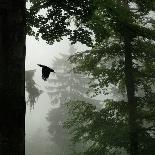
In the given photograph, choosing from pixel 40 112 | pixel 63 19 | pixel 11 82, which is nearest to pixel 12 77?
pixel 11 82

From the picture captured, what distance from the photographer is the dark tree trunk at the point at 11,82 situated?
13.4ft

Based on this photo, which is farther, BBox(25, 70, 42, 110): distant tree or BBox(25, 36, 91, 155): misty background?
BBox(25, 36, 91, 155): misty background

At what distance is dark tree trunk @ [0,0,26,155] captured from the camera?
13.4 ft

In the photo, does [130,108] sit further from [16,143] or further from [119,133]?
[16,143]

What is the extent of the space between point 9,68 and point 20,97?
360 mm

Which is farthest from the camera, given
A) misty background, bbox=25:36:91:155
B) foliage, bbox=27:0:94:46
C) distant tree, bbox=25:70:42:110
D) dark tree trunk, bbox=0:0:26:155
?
misty background, bbox=25:36:91:155

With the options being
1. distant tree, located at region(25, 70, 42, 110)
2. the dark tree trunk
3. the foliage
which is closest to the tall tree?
the dark tree trunk

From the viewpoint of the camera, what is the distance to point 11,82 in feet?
13.6

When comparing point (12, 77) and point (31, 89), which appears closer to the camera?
point (12, 77)

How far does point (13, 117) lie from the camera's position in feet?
13.5

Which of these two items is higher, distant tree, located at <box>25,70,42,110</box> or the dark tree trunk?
distant tree, located at <box>25,70,42,110</box>

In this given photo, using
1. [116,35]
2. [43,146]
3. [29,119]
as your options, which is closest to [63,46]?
[29,119]

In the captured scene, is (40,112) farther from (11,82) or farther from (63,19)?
(11,82)

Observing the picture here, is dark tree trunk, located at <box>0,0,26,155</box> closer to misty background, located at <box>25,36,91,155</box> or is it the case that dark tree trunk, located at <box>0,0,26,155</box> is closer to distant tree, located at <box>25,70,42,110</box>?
misty background, located at <box>25,36,91,155</box>
